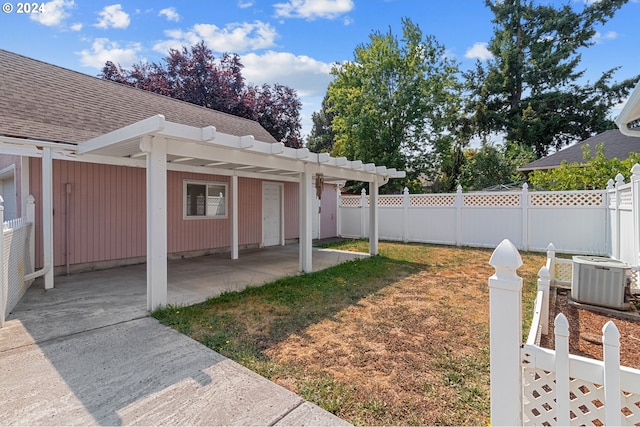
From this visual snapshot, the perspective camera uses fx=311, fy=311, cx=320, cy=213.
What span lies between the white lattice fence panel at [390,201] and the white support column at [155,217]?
9.25 m

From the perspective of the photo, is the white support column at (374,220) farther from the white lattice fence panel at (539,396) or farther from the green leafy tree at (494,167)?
the green leafy tree at (494,167)

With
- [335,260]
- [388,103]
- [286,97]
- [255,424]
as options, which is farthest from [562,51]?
[255,424]

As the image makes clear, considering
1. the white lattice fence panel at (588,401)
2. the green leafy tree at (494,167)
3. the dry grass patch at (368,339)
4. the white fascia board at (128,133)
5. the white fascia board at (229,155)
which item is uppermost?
the green leafy tree at (494,167)

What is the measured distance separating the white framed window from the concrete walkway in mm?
4044

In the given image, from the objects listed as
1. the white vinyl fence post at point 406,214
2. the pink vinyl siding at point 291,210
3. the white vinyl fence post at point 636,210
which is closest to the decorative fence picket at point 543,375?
the white vinyl fence post at point 636,210

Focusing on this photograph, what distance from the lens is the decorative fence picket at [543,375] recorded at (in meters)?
1.39

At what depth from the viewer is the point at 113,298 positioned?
4.91 m

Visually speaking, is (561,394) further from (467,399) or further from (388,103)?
(388,103)

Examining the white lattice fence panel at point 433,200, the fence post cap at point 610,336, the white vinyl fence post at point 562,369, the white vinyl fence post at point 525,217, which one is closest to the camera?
the fence post cap at point 610,336

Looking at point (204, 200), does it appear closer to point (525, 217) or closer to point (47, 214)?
point (47, 214)

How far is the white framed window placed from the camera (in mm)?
8547

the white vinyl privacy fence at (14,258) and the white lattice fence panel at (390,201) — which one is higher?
the white lattice fence panel at (390,201)

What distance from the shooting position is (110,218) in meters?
7.08

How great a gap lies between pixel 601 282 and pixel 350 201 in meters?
9.57
